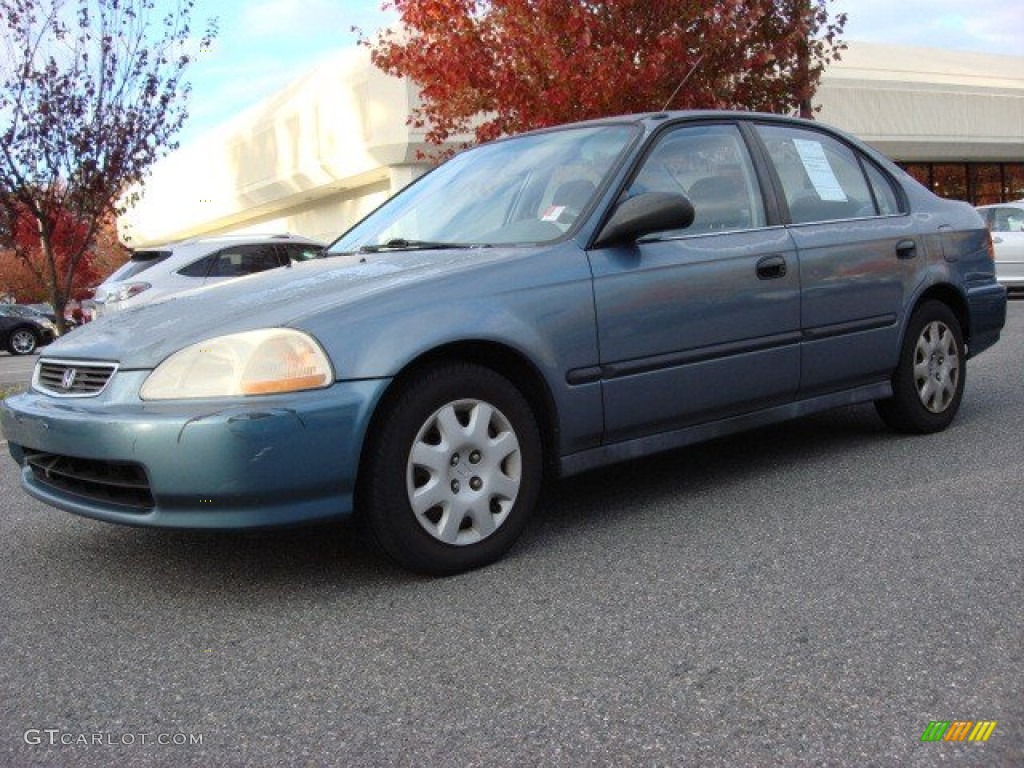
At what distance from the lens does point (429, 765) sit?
2375mm

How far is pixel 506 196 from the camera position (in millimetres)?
4516

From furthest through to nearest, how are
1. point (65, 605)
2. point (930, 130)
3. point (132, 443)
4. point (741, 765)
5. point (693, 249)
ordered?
point (930, 130), point (693, 249), point (65, 605), point (132, 443), point (741, 765)

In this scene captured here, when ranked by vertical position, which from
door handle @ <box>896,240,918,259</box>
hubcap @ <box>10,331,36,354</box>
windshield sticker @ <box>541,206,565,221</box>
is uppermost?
windshield sticker @ <box>541,206,565,221</box>

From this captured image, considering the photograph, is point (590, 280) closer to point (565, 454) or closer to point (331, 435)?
point (565, 454)

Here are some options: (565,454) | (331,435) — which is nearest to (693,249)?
(565,454)

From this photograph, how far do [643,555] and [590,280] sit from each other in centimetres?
98

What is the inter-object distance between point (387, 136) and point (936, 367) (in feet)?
58.5

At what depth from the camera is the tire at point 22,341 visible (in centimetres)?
2544

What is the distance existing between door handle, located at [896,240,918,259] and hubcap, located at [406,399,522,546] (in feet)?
8.16

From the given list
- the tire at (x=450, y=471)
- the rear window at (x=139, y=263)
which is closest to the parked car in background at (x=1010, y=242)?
the rear window at (x=139, y=263)

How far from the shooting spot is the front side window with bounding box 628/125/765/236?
4504mm

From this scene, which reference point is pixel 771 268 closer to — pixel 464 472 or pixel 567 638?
pixel 464 472

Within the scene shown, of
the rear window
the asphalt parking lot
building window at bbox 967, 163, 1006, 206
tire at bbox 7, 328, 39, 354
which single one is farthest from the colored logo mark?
building window at bbox 967, 163, 1006, 206

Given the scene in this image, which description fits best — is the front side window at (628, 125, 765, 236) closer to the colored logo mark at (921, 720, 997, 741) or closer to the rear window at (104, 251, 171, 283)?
the colored logo mark at (921, 720, 997, 741)
